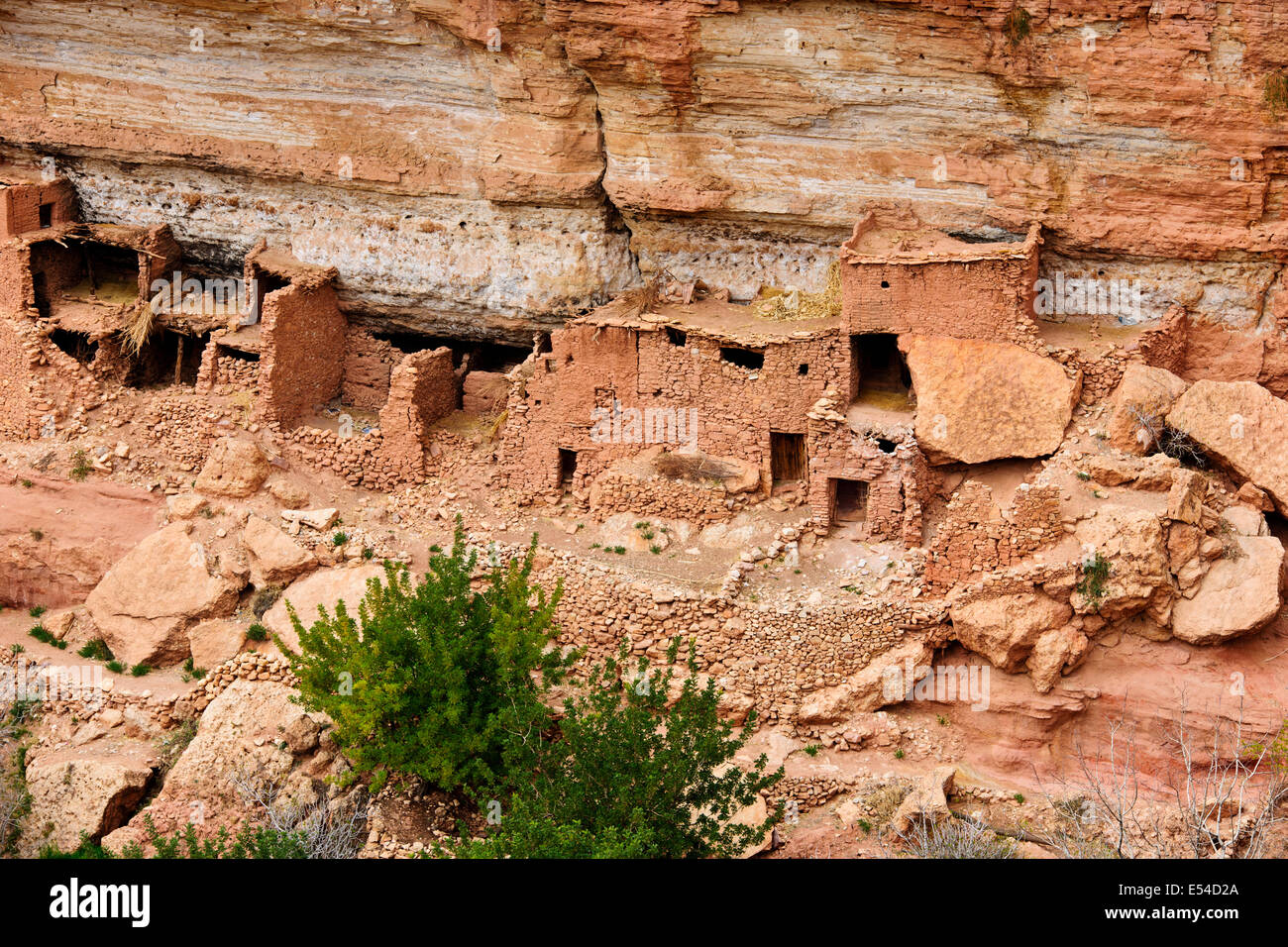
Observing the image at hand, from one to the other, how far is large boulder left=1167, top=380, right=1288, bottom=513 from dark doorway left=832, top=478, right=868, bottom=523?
13.6 ft

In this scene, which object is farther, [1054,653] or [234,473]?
[234,473]

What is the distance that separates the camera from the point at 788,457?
26.4 metres

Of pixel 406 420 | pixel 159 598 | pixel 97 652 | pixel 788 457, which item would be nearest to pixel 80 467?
pixel 159 598

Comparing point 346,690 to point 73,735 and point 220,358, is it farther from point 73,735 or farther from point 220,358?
point 220,358

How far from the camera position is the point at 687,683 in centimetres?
2195

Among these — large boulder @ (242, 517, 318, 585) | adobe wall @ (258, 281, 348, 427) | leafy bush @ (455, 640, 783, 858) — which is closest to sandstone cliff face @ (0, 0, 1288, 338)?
adobe wall @ (258, 281, 348, 427)

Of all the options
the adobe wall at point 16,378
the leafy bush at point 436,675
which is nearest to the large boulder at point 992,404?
the leafy bush at point 436,675

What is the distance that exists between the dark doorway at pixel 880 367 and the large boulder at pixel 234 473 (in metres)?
Result: 8.61

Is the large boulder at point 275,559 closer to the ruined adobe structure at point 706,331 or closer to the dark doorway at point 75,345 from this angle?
the ruined adobe structure at point 706,331

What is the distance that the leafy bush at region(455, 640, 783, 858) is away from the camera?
1977cm

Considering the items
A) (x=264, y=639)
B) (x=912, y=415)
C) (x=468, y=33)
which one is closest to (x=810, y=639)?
(x=912, y=415)

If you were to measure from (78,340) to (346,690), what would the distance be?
30.7 ft

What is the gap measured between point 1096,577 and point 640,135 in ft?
29.2

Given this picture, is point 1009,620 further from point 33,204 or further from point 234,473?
point 33,204
